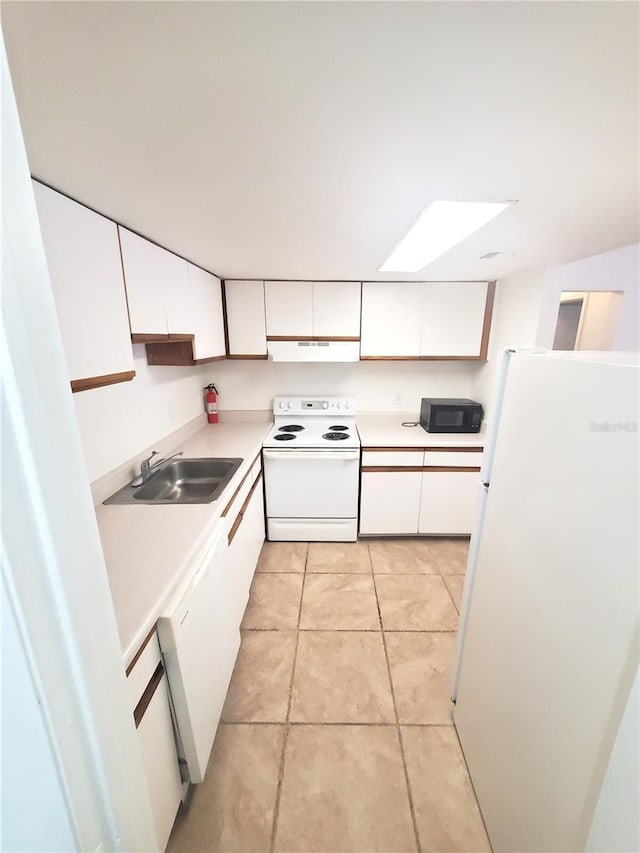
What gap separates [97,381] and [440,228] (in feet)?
5.00

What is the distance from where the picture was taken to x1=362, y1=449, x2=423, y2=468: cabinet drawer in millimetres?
2576

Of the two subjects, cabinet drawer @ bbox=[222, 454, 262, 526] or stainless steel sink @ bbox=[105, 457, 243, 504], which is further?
stainless steel sink @ bbox=[105, 457, 243, 504]

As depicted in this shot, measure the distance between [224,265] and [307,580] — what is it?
224 cm

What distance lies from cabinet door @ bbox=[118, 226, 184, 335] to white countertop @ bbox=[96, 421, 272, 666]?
31.9 inches

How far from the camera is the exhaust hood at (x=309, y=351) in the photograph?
106 inches

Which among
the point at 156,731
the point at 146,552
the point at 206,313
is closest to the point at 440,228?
the point at 206,313

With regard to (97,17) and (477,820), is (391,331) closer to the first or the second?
(97,17)

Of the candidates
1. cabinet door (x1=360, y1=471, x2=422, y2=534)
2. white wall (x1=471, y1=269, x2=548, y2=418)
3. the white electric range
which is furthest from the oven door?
white wall (x1=471, y1=269, x2=548, y2=418)

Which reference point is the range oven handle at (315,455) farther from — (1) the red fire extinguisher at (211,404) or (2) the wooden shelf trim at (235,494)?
(1) the red fire extinguisher at (211,404)

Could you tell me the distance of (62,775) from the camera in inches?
17.8

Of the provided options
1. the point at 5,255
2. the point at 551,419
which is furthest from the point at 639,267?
the point at 5,255

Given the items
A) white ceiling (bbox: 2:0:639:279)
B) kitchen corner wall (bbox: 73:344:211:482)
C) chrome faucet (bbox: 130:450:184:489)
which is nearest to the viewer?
white ceiling (bbox: 2:0:639:279)

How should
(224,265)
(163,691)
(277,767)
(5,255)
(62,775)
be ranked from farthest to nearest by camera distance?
1. (224,265)
2. (277,767)
3. (163,691)
4. (62,775)
5. (5,255)

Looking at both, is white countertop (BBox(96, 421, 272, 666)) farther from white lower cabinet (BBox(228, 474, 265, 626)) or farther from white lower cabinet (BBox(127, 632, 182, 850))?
white lower cabinet (BBox(228, 474, 265, 626))
